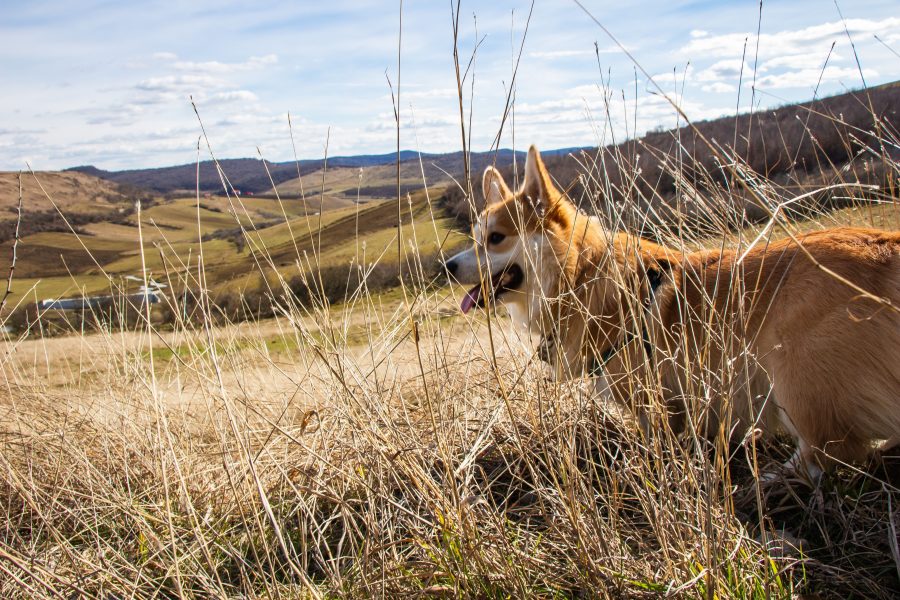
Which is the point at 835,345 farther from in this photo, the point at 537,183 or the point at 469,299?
the point at 469,299

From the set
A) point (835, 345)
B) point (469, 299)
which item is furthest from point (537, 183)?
point (835, 345)

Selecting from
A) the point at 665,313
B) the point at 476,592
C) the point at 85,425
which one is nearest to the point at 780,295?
the point at 665,313

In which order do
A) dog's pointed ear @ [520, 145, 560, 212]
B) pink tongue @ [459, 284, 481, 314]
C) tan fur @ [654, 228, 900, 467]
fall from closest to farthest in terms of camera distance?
1. tan fur @ [654, 228, 900, 467]
2. dog's pointed ear @ [520, 145, 560, 212]
3. pink tongue @ [459, 284, 481, 314]

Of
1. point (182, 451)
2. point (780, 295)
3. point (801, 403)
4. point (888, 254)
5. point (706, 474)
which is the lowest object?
point (182, 451)

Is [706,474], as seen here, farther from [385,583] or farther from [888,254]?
[888,254]

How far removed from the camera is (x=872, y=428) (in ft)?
7.97

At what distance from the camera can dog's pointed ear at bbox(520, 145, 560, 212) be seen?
11.7 feet

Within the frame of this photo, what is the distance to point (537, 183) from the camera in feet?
12.4

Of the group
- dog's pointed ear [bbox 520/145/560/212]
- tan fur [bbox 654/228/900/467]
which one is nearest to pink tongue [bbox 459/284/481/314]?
dog's pointed ear [bbox 520/145/560/212]

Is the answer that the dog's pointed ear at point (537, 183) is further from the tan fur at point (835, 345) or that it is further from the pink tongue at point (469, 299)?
the tan fur at point (835, 345)

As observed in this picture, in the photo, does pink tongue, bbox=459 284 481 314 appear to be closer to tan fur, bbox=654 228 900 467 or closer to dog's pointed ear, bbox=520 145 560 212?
dog's pointed ear, bbox=520 145 560 212

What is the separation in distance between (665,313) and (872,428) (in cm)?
117

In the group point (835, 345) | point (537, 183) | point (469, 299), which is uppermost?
point (537, 183)

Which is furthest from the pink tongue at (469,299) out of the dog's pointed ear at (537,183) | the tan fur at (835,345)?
the tan fur at (835,345)
